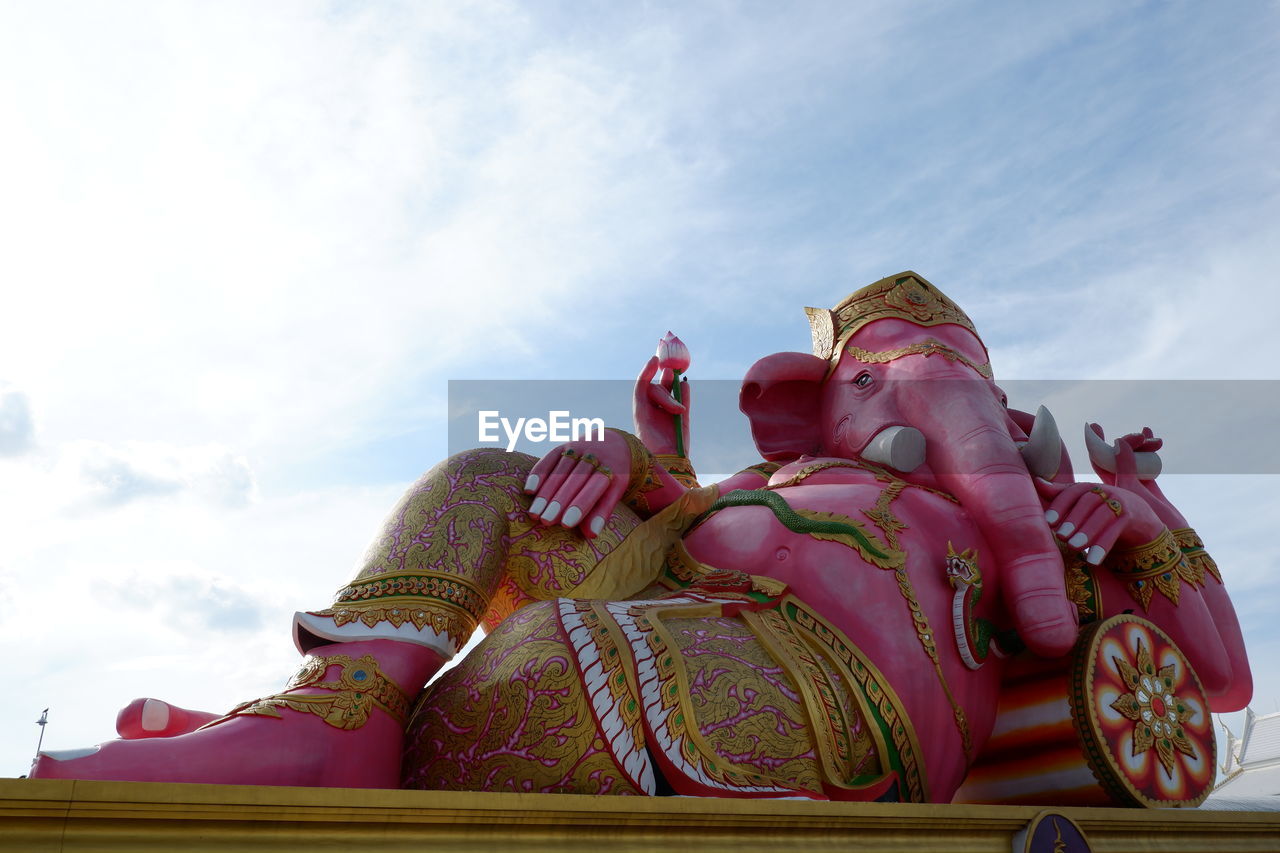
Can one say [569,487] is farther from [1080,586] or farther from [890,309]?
[1080,586]

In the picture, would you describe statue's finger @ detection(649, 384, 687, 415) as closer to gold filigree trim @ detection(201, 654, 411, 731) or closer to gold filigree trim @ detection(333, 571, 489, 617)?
gold filigree trim @ detection(333, 571, 489, 617)

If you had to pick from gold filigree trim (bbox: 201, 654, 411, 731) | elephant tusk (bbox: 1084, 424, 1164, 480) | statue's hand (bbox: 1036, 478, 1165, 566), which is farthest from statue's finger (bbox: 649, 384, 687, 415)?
gold filigree trim (bbox: 201, 654, 411, 731)

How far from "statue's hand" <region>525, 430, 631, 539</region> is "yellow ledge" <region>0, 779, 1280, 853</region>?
0.94 m

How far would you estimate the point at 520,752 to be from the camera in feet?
7.52

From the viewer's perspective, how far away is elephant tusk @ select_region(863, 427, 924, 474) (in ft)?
11.0

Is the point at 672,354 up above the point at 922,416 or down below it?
above

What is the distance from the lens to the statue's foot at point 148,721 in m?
2.45

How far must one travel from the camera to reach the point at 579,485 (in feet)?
9.37

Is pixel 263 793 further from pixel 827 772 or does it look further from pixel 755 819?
pixel 827 772

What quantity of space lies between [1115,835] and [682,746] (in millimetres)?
1233

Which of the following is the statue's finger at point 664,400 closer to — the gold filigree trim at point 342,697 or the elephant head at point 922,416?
the elephant head at point 922,416

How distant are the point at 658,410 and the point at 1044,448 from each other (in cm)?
126

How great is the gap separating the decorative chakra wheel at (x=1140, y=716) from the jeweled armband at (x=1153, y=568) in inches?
8.4

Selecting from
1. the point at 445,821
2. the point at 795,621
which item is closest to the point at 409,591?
the point at 445,821
